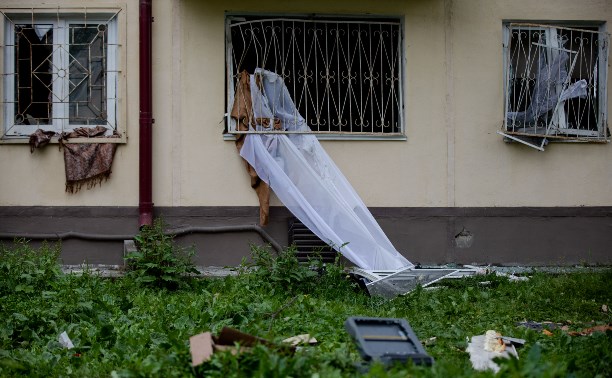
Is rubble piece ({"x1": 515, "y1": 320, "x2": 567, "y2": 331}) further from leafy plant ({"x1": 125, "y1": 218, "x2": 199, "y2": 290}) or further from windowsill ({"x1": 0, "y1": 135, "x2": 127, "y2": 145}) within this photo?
windowsill ({"x1": 0, "y1": 135, "x2": 127, "y2": 145})

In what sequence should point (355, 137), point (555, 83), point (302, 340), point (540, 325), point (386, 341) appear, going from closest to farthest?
point (386, 341), point (302, 340), point (540, 325), point (355, 137), point (555, 83)

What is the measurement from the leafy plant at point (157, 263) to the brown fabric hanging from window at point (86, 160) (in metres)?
0.93

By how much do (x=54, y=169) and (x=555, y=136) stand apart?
5390mm

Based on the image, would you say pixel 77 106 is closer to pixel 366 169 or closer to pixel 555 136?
pixel 366 169

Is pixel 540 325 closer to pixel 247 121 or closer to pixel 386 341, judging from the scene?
pixel 386 341

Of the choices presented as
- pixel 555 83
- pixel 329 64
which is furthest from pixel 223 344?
pixel 555 83

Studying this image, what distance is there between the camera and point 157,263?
695cm

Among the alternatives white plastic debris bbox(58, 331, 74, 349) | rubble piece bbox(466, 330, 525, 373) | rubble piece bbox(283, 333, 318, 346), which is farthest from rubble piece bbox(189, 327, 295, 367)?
white plastic debris bbox(58, 331, 74, 349)

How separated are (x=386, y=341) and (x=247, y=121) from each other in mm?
4180

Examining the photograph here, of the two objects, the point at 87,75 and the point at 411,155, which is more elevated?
the point at 87,75

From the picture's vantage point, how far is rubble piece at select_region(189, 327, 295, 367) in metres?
3.93

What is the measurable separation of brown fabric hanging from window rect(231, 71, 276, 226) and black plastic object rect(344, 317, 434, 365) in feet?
12.0

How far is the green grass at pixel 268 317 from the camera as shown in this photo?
3.90 m

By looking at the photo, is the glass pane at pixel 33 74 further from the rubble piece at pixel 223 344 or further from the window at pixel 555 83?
the window at pixel 555 83
